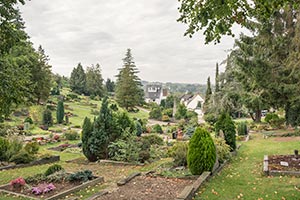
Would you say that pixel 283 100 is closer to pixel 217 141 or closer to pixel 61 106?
pixel 217 141

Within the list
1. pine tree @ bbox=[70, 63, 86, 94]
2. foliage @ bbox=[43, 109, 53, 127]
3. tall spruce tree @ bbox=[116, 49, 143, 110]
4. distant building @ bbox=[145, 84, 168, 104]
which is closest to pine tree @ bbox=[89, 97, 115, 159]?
foliage @ bbox=[43, 109, 53, 127]

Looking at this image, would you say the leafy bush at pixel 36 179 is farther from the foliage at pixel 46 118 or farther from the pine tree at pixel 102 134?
the foliage at pixel 46 118

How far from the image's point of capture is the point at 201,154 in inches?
358

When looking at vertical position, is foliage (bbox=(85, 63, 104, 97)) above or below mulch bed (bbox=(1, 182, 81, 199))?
above

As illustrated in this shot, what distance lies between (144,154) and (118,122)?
2747 millimetres

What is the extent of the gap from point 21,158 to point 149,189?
795 centimetres

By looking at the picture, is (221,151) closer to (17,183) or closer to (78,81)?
(17,183)

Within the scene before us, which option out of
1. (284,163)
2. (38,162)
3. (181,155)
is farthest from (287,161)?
(38,162)

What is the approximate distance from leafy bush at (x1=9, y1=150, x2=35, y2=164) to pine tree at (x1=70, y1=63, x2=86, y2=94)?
5788cm

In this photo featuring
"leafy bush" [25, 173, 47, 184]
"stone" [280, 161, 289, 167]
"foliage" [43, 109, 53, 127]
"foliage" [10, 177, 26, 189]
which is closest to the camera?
"foliage" [10, 177, 26, 189]

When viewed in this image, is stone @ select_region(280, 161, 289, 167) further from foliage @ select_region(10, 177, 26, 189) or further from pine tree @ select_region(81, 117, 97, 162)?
foliage @ select_region(10, 177, 26, 189)

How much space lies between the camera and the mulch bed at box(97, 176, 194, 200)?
6.99 metres

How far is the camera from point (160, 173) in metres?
9.55

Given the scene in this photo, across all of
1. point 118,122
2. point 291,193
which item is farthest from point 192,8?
point 118,122
